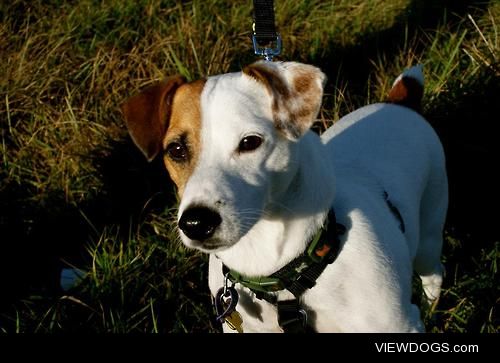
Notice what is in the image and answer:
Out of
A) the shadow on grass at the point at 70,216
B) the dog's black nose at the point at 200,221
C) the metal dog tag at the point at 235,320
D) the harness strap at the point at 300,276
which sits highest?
the dog's black nose at the point at 200,221

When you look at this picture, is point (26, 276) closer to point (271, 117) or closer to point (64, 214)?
point (64, 214)

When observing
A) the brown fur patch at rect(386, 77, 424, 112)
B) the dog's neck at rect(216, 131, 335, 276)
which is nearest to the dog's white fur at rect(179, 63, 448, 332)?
the dog's neck at rect(216, 131, 335, 276)

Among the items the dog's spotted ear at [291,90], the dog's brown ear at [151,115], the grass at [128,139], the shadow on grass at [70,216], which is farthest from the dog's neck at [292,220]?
the shadow on grass at [70,216]

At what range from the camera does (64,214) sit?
436 centimetres

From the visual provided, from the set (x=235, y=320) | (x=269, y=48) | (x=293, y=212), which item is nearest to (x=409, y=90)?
(x=269, y=48)

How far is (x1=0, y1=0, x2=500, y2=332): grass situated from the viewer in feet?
12.1

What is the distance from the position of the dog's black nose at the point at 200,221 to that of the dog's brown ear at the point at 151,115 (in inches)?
22.3

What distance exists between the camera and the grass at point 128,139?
3.68 meters

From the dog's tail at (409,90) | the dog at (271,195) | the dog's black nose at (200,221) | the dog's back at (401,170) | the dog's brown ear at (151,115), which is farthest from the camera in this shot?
the dog's tail at (409,90)

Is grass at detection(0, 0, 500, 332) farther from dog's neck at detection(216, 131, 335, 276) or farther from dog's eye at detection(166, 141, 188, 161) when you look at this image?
dog's eye at detection(166, 141, 188, 161)

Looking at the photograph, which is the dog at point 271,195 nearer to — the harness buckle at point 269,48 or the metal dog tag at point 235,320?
the metal dog tag at point 235,320

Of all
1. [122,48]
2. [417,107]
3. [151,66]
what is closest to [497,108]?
[417,107]

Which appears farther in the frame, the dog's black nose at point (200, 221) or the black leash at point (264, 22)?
Result: the black leash at point (264, 22)

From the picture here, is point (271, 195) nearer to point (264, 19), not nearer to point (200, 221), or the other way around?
point (200, 221)
